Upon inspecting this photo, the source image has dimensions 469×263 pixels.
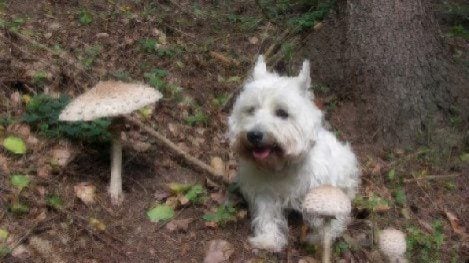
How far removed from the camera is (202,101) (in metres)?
6.85

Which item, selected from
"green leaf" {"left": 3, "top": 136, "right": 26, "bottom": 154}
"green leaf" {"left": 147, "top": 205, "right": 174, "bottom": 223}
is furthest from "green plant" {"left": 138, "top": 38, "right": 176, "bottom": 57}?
"green leaf" {"left": 147, "top": 205, "right": 174, "bottom": 223}

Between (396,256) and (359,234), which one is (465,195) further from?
(396,256)

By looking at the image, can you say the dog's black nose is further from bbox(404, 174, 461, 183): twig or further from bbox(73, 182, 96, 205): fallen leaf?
bbox(404, 174, 461, 183): twig

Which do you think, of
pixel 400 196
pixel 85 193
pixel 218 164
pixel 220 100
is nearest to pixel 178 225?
pixel 85 193

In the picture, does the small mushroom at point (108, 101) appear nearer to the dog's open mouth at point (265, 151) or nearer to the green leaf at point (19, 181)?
the green leaf at point (19, 181)

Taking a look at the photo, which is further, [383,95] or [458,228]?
[383,95]

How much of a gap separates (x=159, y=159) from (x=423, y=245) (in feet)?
8.42

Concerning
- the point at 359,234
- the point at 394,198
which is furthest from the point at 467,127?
the point at 359,234

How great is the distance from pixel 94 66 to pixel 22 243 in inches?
108

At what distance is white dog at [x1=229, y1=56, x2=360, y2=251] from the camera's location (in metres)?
4.54

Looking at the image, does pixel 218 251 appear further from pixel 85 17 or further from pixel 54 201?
pixel 85 17

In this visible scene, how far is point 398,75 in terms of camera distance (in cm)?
634

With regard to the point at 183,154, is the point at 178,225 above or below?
below

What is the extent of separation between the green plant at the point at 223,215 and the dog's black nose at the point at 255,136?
85 cm
